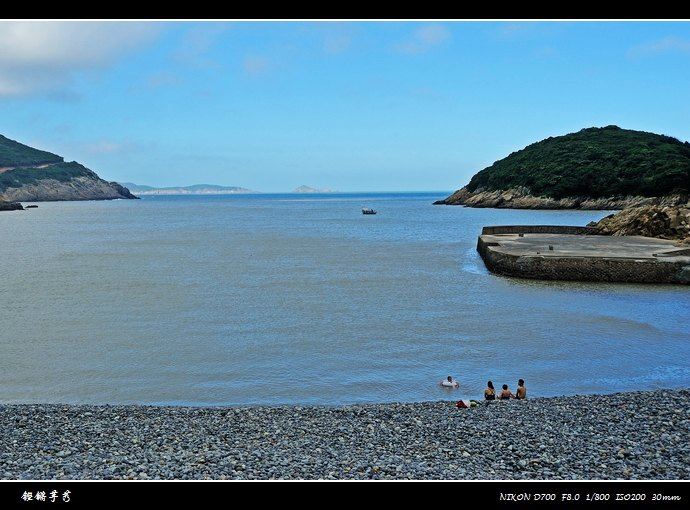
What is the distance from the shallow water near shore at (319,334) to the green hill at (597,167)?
82697mm

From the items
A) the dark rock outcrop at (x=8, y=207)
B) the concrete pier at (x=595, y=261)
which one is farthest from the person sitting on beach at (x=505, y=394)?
the dark rock outcrop at (x=8, y=207)

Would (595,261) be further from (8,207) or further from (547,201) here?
(8,207)

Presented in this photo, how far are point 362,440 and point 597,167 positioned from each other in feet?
410

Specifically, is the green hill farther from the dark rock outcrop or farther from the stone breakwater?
the dark rock outcrop

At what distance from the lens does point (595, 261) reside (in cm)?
3200

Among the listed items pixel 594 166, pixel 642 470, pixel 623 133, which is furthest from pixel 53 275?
pixel 623 133

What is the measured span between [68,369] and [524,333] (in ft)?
46.5

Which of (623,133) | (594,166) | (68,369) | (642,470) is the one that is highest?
(623,133)

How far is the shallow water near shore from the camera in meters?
15.1

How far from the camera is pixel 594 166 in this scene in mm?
123812

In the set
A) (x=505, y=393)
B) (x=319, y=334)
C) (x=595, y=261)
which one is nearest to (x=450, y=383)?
(x=505, y=393)

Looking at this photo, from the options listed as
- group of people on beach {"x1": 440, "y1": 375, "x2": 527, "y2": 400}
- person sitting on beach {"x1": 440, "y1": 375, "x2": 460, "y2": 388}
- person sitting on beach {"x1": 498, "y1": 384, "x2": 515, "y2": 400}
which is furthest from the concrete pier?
person sitting on beach {"x1": 498, "y1": 384, "x2": 515, "y2": 400}

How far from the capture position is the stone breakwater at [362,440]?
8188mm
